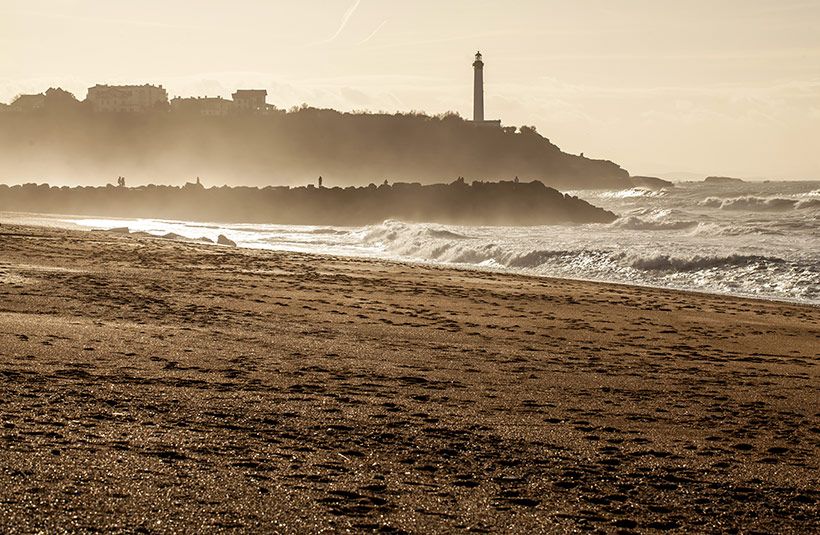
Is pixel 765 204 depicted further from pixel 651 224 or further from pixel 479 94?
pixel 479 94

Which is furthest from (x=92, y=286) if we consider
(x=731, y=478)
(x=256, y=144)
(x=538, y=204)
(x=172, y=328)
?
(x=256, y=144)

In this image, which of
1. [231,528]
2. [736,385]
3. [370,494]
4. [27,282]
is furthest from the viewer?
[27,282]

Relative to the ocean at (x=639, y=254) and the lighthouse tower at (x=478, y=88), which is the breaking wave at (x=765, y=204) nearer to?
the ocean at (x=639, y=254)

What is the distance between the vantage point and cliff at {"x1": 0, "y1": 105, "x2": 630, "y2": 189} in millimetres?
128875

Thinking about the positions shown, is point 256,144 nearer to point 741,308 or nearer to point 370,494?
point 741,308

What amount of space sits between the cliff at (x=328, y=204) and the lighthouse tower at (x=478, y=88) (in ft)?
205

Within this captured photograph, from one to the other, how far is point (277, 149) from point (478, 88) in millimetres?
31012

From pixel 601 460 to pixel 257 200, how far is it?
55309 mm

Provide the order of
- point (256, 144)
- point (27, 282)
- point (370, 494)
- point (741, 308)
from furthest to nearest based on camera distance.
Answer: point (256, 144)
point (741, 308)
point (27, 282)
point (370, 494)

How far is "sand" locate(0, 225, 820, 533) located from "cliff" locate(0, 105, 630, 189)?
114248 millimetres

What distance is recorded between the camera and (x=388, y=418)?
6348mm

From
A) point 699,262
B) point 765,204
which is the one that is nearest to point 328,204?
point 765,204

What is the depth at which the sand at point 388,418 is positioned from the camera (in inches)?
179

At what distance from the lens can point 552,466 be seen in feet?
17.7
